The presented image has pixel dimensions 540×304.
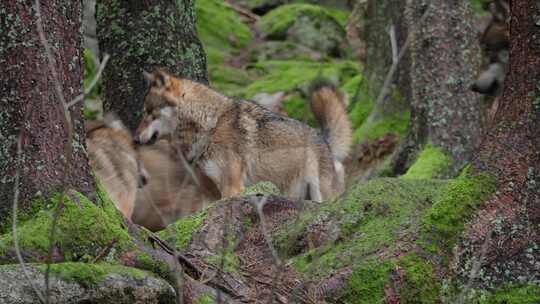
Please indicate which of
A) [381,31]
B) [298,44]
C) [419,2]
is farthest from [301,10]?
[419,2]

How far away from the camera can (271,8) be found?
28750 millimetres

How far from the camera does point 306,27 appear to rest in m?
24.9

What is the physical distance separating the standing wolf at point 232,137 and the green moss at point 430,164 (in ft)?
3.22

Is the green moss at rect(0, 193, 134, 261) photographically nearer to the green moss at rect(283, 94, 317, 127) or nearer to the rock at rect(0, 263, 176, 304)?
the rock at rect(0, 263, 176, 304)

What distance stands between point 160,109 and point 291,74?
10.1 metres

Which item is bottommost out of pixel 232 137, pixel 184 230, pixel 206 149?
pixel 206 149

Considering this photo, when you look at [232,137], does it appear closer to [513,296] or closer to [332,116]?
[332,116]

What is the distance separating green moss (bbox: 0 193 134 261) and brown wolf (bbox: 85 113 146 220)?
354 centimetres

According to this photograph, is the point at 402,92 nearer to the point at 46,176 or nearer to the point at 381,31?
the point at 381,31

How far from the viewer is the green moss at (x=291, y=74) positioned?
18.4 m

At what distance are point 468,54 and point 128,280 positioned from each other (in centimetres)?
763

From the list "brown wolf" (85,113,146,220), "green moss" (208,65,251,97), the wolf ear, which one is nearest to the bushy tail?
the wolf ear

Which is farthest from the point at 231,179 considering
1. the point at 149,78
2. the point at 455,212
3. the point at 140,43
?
the point at 455,212

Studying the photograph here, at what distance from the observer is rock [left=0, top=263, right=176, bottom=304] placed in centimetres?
404
